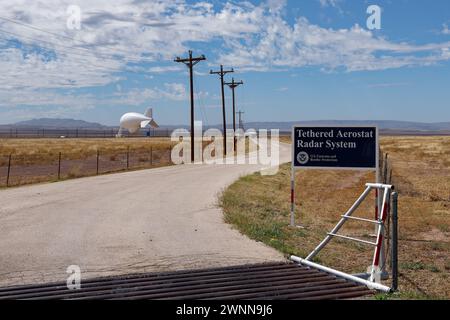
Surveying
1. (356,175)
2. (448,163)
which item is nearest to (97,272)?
(356,175)

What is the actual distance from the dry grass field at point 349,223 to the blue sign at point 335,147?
63.7 inches

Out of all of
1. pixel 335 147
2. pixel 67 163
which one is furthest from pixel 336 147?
pixel 67 163

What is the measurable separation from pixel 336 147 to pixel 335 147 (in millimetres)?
25

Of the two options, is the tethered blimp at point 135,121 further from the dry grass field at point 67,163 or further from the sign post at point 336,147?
the sign post at point 336,147

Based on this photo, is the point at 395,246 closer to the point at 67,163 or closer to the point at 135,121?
the point at 67,163

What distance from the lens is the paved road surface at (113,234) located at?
29.3 ft

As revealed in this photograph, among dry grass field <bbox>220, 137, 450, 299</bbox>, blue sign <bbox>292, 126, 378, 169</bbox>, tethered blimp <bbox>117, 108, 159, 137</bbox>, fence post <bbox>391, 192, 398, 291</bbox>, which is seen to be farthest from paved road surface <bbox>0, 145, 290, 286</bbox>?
tethered blimp <bbox>117, 108, 159, 137</bbox>

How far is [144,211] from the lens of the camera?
14.6m

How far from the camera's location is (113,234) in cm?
1144

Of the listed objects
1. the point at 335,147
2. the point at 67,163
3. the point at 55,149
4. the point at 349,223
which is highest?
the point at 335,147

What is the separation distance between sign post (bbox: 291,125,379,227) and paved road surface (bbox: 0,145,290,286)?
248cm

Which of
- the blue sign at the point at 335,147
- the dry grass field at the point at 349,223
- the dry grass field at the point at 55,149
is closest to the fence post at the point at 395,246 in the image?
the dry grass field at the point at 349,223
